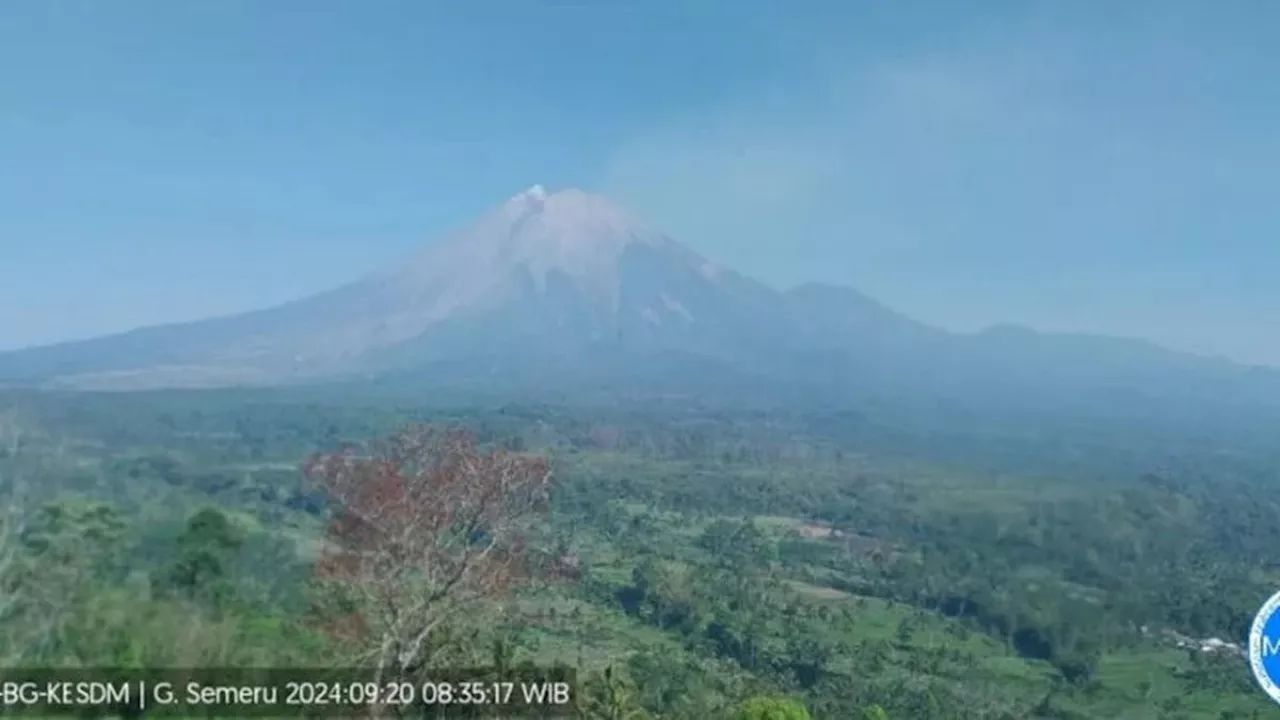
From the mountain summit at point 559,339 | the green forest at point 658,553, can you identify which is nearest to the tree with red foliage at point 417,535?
the green forest at point 658,553

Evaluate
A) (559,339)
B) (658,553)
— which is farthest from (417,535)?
(559,339)

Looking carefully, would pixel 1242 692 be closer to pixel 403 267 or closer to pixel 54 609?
pixel 54 609

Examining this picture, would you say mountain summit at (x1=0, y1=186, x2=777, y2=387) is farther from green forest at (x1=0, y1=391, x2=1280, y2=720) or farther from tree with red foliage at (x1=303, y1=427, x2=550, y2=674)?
tree with red foliage at (x1=303, y1=427, x2=550, y2=674)

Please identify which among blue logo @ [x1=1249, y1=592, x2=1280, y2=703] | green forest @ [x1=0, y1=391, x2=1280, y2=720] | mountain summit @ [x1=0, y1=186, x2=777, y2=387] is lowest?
green forest @ [x1=0, y1=391, x2=1280, y2=720]

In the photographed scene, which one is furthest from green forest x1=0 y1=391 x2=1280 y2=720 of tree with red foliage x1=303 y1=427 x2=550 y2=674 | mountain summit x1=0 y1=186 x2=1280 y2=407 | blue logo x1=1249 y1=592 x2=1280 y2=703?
mountain summit x1=0 y1=186 x2=1280 y2=407

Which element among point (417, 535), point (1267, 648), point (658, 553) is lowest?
point (658, 553)

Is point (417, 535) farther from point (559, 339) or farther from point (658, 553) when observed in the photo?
point (559, 339)
